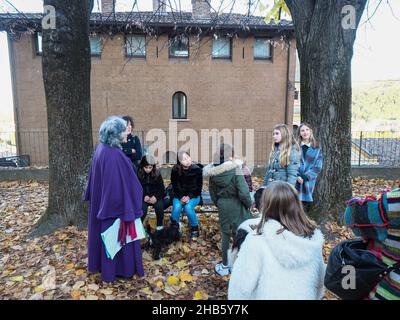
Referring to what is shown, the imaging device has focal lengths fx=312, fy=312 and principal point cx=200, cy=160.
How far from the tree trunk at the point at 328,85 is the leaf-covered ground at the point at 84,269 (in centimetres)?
56

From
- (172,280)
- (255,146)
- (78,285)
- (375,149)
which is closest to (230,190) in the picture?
(172,280)

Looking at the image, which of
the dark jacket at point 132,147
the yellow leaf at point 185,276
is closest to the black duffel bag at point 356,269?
the yellow leaf at point 185,276

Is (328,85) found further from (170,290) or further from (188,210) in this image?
(170,290)

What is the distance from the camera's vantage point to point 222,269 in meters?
3.70

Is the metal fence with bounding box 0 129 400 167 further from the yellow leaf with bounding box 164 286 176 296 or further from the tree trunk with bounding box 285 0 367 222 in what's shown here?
the yellow leaf with bounding box 164 286 176 296

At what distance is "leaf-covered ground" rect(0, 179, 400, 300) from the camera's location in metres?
3.29

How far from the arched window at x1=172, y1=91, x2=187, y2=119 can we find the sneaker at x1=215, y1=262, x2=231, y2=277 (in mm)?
12291

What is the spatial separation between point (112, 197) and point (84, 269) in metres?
1.15
